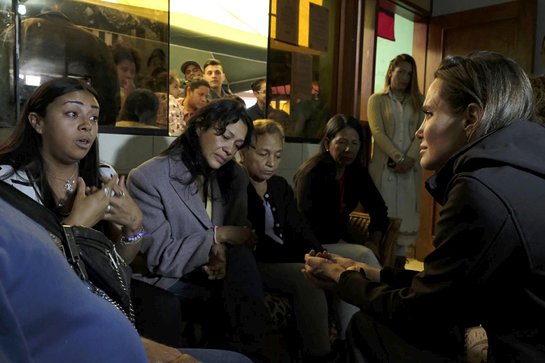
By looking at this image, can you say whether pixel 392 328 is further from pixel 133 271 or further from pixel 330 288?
pixel 133 271

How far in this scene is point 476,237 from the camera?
88cm

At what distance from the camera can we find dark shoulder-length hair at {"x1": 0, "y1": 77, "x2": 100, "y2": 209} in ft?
4.58

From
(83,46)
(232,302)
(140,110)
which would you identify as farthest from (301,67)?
(232,302)

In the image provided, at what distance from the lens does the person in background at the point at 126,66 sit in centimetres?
222

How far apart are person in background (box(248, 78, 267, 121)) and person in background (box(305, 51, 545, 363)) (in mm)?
1989

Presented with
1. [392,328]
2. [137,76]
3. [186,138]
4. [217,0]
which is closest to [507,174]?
[392,328]

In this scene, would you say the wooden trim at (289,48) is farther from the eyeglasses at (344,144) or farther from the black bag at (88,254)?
the black bag at (88,254)

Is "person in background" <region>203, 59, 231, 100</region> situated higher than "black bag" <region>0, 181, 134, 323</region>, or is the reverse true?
"person in background" <region>203, 59, 231, 100</region>

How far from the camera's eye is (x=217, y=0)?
2785 mm

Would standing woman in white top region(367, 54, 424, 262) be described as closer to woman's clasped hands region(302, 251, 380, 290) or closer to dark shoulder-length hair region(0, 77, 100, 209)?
woman's clasped hands region(302, 251, 380, 290)

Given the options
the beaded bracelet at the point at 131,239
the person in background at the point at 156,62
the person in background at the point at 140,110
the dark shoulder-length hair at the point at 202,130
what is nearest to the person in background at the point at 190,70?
the person in background at the point at 156,62

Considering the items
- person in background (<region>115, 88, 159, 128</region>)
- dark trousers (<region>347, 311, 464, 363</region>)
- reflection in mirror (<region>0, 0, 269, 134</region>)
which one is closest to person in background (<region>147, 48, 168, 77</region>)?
reflection in mirror (<region>0, 0, 269, 134</region>)

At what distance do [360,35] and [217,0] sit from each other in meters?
1.33

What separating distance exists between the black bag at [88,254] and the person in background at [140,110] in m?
1.45
